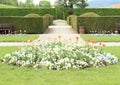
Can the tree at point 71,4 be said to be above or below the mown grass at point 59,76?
below

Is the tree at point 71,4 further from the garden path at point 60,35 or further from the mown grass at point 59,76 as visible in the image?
the mown grass at point 59,76

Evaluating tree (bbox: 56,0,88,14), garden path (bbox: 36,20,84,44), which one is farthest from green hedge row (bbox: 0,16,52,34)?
tree (bbox: 56,0,88,14)

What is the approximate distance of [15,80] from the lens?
8.14 meters

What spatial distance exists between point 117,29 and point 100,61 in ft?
52.2

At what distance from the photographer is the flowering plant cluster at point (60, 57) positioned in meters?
9.61

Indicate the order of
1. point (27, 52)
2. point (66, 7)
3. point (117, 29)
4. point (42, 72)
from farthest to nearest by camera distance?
point (66, 7) < point (117, 29) < point (27, 52) < point (42, 72)

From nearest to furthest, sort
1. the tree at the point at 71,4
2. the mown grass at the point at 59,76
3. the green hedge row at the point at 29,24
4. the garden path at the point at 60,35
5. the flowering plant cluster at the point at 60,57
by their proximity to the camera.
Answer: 1. the mown grass at the point at 59,76
2. the flowering plant cluster at the point at 60,57
3. the garden path at the point at 60,35
4. the green hedge row at the point at 29,24
5. the tree at the point at 71,4

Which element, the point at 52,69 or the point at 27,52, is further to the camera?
the point at 27,52

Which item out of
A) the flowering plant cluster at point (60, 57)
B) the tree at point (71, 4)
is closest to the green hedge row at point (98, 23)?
the flowering plant cluster at point (60, 57)

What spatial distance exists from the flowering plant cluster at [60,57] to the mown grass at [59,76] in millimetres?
324

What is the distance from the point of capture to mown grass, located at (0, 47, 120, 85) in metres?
7.88

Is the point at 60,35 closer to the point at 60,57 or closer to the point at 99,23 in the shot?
the point at 99,23

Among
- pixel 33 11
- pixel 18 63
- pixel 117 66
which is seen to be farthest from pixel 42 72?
pixel 33 11

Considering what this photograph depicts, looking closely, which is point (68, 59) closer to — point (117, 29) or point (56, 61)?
point (56, 61)
